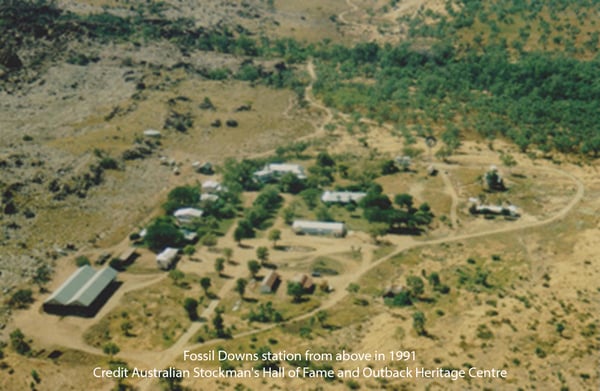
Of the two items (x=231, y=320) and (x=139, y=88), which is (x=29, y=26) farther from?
(x=231, y=320)

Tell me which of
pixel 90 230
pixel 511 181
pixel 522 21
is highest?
pixel 522 21

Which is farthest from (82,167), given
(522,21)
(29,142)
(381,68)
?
(522,21)

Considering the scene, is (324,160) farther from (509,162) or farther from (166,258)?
(166,258)

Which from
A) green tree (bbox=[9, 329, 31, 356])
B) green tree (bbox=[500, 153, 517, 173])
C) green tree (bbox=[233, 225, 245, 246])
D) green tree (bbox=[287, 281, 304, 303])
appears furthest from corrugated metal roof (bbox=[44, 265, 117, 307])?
green tree (bbox=[500, 153, 517, 173])

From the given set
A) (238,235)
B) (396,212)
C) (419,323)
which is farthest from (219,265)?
(396,212)

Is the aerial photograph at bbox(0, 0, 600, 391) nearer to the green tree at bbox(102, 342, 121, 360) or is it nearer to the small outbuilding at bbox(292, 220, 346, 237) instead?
the small outbuilding at bbox(292, 220, 346, 237)

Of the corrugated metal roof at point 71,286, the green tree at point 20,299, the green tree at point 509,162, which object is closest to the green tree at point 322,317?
the corrugated metal roof at point 71,286

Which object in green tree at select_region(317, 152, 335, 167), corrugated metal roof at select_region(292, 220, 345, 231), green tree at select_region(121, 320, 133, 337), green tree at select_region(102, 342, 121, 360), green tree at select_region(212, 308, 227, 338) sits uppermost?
green tree at select_region(317, 152, 335, 167)
